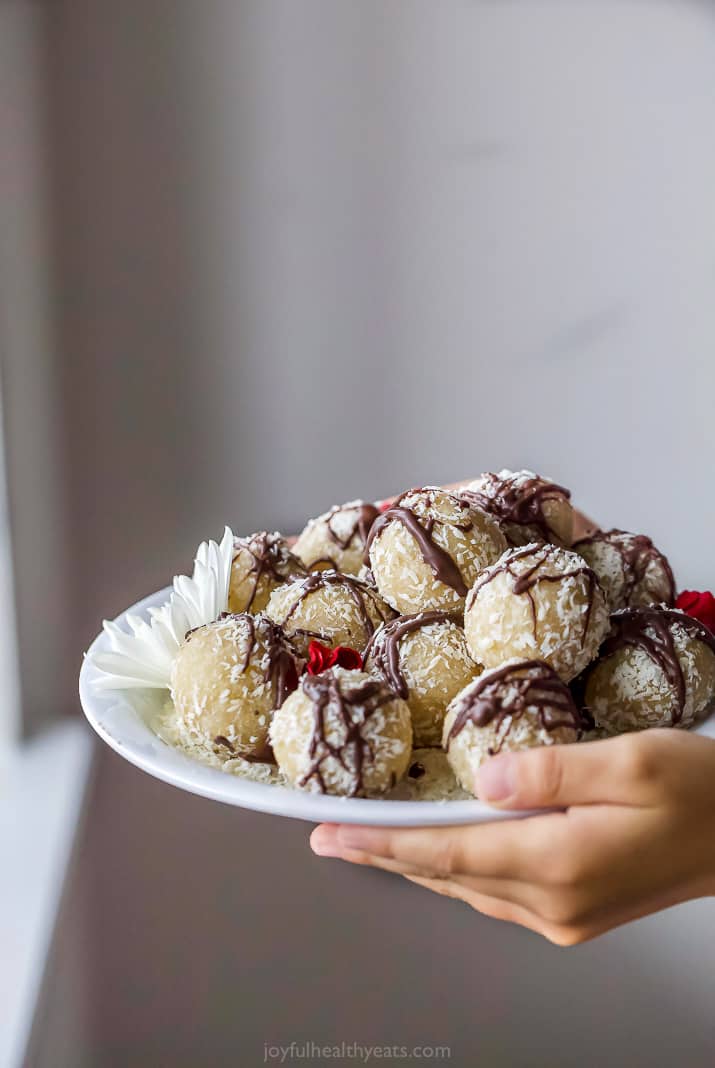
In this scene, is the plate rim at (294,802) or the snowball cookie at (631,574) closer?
the plate rim at (294,802)

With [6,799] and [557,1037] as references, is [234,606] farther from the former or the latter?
[557,1037]

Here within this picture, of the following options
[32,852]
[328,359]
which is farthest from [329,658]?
[328,359]

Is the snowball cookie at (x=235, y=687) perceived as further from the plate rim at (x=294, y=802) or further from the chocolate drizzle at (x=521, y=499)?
the chocolate drizzle at (x=521, y=499)

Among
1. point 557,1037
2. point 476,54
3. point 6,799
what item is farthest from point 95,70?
point 557,1037

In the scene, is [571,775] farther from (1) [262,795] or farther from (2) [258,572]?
(2) [258,572]

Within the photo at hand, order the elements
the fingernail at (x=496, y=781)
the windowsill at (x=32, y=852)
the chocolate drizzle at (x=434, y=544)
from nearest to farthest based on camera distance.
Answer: the fingernail at (x=496, y=781) → the chocolate drizzle at (x=434, y=544) → the windowsill at (x=32, y=852)

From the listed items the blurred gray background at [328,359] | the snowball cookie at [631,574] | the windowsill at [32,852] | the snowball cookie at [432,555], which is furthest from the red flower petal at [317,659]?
the blurred gray background at [328,359]

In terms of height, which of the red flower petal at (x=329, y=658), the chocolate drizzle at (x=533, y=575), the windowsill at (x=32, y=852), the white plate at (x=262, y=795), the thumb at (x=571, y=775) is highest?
the chocolate drizzle at (x=533, y=575)
